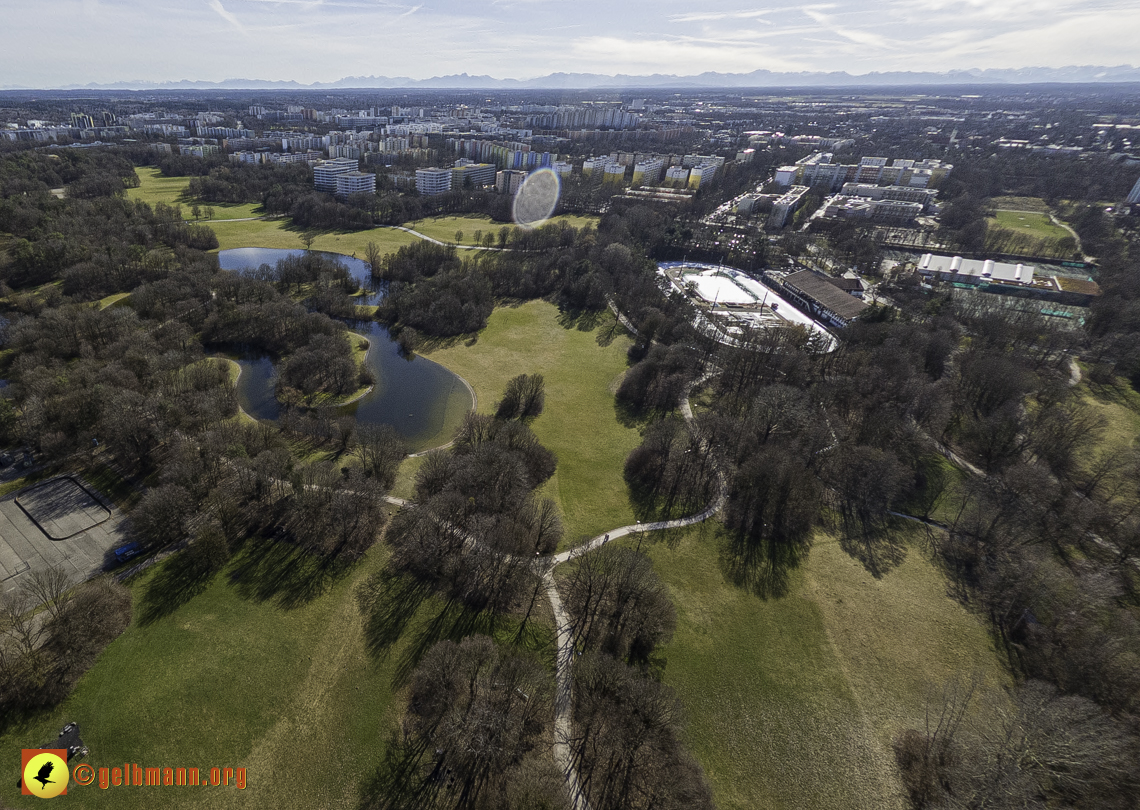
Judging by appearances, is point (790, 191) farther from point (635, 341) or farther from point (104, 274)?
point (104, 274)

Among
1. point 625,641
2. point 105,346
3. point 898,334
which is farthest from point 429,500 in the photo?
point 898,334

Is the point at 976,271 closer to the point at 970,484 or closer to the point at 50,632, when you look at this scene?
the point at 970,484

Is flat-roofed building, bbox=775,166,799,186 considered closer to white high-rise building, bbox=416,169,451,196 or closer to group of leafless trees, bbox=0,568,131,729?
white high-rise building, bbox=416,169,451,196

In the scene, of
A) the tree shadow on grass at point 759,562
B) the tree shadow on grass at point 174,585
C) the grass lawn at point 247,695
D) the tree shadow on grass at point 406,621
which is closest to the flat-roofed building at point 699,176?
the tree shadow on grass at point 759,562

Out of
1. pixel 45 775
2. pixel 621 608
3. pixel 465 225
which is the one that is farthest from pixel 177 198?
pixel 621 608

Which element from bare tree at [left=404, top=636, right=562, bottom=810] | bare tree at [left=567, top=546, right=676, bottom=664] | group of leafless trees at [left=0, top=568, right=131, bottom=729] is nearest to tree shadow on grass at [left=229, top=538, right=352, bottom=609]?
group of leafless trees at [left=0, top=568, right=131, bottom=729]

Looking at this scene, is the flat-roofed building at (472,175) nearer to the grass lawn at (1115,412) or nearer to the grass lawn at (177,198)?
the grass lawn at (177,198)
